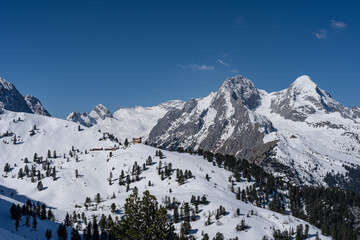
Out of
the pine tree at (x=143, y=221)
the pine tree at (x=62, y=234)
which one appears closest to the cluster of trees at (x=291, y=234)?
the pine tree at (x=62, y=234)

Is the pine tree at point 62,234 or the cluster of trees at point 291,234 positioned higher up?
the cluster of trees at point 291,234

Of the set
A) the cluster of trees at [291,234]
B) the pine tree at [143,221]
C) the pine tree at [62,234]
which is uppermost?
the pine tree at [143,221]

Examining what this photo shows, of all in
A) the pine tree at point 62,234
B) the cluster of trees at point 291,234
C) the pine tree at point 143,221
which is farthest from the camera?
the cluster of trees at point 291,234

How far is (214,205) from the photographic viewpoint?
7520 inches

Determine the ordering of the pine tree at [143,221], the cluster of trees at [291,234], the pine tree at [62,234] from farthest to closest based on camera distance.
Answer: the cluster of trees at [291,234] → the pine tree at [62,234] → the pine tree at [143,221]

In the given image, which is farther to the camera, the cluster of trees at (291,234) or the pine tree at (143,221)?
the cluster of trees at (291,234)

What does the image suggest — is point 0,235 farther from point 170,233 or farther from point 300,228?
point 300,228

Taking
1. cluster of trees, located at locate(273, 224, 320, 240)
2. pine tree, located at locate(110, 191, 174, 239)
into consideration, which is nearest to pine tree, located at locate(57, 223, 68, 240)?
cluster of trees, located at locate(273, 224, 320, 240)

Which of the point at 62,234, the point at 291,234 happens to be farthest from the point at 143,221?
the point at 291,234

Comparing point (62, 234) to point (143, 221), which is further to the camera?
point (62, 234)

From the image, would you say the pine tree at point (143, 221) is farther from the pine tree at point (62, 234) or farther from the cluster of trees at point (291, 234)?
the cluster of trees at point (291, 234)

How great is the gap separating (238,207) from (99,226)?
80.9m

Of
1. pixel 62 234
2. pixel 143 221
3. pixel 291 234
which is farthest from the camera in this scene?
pixel 291 234

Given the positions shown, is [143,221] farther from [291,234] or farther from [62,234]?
[291,234]
